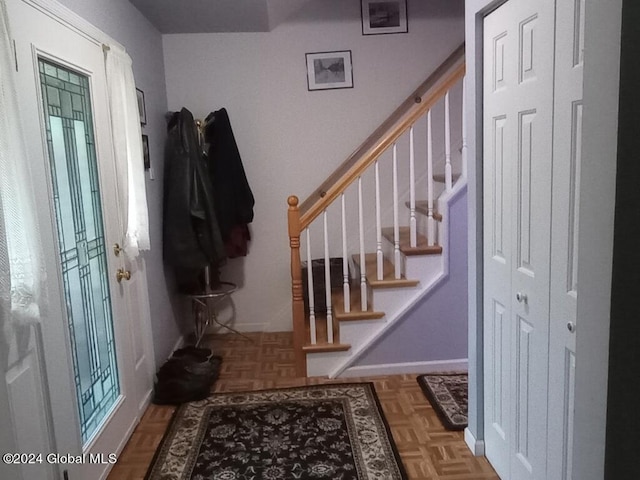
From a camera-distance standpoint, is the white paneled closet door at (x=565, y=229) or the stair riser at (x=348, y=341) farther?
the stair riser at (x=348, y=341)

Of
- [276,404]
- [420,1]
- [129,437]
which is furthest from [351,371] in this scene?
[420,1]

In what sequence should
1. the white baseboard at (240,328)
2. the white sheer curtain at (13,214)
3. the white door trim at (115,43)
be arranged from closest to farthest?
the white sheer curtain at (13,214)
the white door trim at (115,43)
the white baseboard at (240,328)

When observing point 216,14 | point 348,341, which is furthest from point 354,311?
point 216,14

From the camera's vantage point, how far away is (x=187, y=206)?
348 centimetres

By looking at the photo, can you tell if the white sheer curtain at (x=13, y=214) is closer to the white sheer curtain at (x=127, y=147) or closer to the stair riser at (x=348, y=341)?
the white sheer curtain at (x=127, y=147)

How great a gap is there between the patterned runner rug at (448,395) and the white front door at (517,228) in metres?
0.40

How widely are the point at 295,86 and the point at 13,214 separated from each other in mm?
2901

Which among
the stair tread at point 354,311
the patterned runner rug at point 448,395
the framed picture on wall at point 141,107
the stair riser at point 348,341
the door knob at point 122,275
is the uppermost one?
the framed picture on wall at point 141,107

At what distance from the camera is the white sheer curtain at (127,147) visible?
2502mm

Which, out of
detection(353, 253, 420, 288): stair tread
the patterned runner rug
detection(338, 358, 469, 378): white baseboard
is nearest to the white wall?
detection(353, 253, 420, 288): stair tread

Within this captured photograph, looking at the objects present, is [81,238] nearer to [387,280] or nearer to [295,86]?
[387,280]

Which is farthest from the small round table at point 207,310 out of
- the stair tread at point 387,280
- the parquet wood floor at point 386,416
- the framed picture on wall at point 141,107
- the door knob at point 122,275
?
the framed picture on wall at point 141,107

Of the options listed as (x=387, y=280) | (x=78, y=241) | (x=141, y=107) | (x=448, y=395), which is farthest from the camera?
(x=387, y=280)

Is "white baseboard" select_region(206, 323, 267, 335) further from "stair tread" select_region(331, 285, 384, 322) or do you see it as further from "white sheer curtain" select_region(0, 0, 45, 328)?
"white sheer curtain" select_region(0, 0, 45, 328)
